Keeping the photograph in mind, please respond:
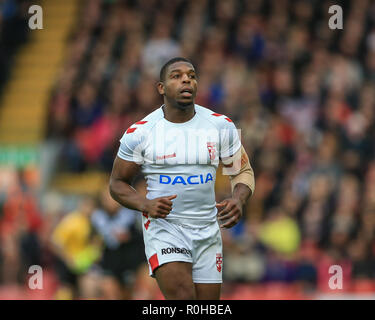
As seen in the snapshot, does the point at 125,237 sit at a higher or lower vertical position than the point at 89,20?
lower

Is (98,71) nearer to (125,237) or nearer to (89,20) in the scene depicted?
(89,20)

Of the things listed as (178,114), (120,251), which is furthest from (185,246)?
(120,251)

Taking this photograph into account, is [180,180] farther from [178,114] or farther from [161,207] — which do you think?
[178,114]

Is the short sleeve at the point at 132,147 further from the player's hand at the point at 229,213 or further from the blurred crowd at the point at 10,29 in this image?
the blurred crowd at the point at 10,29

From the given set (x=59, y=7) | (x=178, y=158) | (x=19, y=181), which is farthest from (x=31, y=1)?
(x=178, y=158)

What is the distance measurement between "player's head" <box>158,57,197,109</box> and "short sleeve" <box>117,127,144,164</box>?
0.43 m

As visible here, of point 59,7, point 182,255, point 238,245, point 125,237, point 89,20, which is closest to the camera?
point 182,255

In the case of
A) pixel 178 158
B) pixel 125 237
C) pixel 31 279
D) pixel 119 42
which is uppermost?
pixel 119 42

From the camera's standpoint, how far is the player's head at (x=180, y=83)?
290 inches

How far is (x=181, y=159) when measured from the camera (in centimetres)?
734

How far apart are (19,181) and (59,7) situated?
19.9 ft

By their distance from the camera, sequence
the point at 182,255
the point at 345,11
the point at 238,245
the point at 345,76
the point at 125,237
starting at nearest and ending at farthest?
1. the point at 182,255
2. the point at 125,237
3. the point at 238,245
4. the point at 345,76
5. the point at 345,11

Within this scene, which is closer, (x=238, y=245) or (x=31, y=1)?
(x=238, y=245)

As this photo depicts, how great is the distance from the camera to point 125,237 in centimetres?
1180
